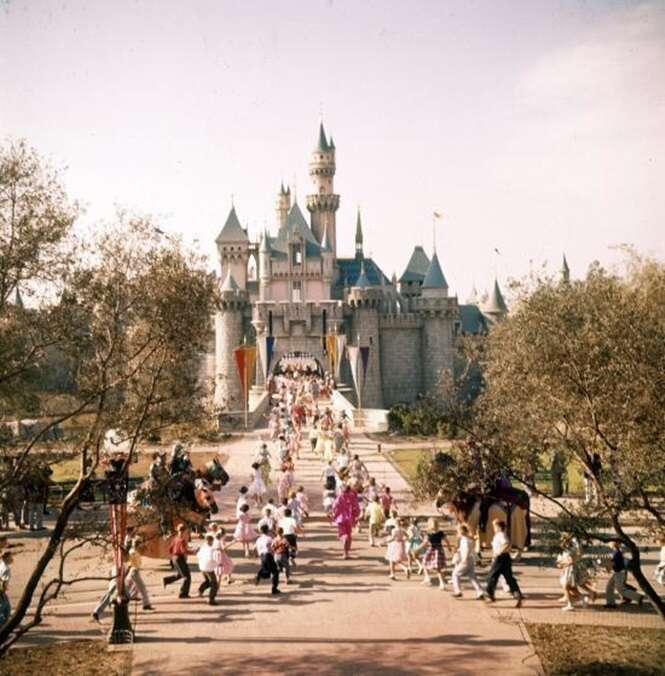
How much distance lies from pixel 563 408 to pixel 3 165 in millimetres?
8491

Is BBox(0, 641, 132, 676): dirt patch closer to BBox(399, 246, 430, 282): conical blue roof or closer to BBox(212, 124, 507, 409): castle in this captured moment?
BBox(212, 124, 507, 409): castle

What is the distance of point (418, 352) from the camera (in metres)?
64.0

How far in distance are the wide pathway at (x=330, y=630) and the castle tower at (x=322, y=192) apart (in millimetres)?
70156

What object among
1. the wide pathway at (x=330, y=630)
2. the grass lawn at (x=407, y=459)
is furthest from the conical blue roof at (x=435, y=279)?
the wide pathway at (x=330, y=630)

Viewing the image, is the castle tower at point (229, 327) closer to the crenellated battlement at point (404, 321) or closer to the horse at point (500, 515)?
the crenellated battlement at point (404, 321)

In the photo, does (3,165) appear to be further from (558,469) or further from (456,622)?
(558,469)

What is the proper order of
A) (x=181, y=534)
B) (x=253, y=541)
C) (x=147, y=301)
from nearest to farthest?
(x=147, y=301), (x=181, y=534), (x=253, y=541)

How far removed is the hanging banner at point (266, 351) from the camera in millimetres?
54562

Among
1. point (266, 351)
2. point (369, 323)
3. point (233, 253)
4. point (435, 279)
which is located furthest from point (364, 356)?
point (233, 253)

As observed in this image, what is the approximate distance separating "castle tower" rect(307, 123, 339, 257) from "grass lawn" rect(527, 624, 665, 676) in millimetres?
72404

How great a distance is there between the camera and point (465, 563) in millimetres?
13344

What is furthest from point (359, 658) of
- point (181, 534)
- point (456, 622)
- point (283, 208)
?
point (283, 208)

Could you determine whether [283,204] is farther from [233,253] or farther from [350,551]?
[350,551]

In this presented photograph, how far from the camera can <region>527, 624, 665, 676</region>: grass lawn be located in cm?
1023
